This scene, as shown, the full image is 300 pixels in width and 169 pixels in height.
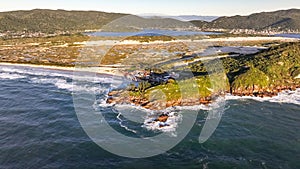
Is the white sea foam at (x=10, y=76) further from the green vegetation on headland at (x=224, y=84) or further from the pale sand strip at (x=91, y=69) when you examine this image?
the green vegetation on headland at (x=224, y=84)

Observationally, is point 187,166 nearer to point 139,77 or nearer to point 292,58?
point 139,77

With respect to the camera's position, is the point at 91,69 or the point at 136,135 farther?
the point at 91,69

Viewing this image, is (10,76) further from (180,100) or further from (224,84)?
(224,84)

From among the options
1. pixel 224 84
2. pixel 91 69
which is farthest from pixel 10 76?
pixel 224 84

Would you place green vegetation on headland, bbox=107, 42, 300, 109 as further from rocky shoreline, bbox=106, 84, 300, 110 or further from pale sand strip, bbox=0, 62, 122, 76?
pale sand strip, bbox=0, 62, 122, 76

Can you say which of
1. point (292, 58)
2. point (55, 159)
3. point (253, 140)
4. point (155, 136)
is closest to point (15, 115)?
point (55, 159)

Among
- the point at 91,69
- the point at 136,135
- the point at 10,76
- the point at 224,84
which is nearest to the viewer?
the point at 136,135

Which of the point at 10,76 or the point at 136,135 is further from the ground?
the point at 10,76
